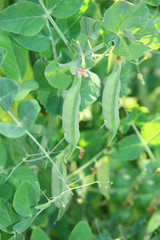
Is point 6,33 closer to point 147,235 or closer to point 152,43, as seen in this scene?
point 152,43

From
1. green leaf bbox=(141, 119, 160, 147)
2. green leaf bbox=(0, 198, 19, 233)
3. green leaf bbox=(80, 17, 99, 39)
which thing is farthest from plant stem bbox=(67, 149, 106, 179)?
green leaf bbox=(80, 17, 99, 39)

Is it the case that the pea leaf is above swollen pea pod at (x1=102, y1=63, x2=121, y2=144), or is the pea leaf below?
above

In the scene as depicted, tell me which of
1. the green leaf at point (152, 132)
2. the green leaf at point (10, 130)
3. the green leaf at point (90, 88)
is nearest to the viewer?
the green leaf at point (10, 130)

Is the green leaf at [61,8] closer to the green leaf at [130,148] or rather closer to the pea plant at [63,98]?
the pea plant at [63,98]

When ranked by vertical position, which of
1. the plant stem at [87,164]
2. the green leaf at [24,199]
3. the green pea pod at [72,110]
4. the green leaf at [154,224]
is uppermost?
the green pea pod at [72,110]

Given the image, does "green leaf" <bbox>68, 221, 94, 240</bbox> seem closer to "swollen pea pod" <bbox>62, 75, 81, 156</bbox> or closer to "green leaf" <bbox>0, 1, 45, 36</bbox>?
"swollen pea pod" <bbox>62, 75, 81, 156</bbox>

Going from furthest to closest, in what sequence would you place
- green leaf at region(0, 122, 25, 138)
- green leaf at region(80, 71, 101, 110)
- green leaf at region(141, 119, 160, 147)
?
green leaf at region(141, 119, 160, 147) → green leaf at region(80, 71, 101, 110) → green leaf at region(0, 122, 25, 138)

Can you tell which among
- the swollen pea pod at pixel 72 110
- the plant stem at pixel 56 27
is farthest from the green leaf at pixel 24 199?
the plant stem at pixel 56 27

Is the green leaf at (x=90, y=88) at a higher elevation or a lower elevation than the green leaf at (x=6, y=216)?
higher

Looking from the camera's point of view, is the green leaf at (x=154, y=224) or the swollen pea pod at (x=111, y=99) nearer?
the swollen pea pod at (x=111, y=99)
